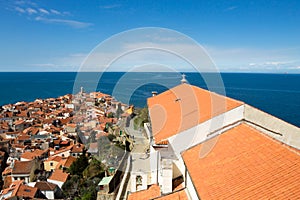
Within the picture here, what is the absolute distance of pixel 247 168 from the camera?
7148 mm

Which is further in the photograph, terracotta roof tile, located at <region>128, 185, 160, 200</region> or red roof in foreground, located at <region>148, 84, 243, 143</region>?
terracotta roof tile, located at <region>128, 185, 160, 200</region>

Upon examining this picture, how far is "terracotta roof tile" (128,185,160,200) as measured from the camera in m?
12.0

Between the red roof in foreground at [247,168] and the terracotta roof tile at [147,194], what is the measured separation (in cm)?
345

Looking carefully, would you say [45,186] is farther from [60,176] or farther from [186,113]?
[186,113]

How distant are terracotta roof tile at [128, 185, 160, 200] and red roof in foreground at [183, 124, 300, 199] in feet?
11.3

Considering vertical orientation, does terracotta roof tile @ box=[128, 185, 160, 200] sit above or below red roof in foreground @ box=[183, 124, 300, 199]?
below

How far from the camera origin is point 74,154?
128 feet

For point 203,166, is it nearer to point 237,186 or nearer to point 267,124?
point 237,186

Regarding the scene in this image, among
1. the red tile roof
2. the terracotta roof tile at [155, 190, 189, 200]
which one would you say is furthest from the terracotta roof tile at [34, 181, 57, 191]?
the terracotta roof tile at [155, 190, 189, 200]

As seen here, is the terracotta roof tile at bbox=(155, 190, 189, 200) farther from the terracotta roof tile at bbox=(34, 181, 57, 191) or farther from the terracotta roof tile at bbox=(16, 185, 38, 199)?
the terracotta roof tile at bbox=(34, 181, 57, 191)

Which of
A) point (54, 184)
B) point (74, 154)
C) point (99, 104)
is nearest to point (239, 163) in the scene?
point (54, 184)

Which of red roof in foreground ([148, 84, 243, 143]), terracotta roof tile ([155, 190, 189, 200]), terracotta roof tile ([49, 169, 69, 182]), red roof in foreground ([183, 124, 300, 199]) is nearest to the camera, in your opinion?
red roof in foreground ([183, 124, 300, 199])

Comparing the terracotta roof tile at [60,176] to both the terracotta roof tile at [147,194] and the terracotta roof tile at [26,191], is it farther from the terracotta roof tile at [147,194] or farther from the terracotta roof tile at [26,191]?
the terracotta roof tile at [147,194]

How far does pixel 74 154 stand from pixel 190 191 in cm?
3251
